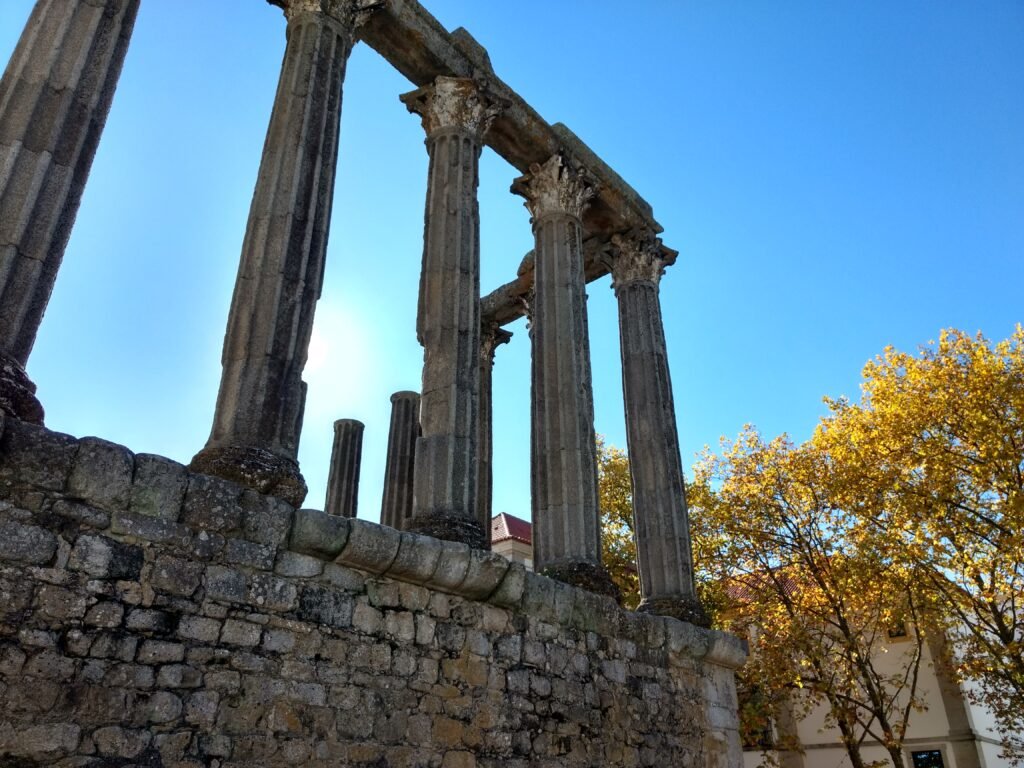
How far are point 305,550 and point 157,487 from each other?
4.01 ft

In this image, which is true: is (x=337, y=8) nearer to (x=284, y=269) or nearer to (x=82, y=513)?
(x=284, y=269)

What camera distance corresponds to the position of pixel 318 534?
20.3 ft

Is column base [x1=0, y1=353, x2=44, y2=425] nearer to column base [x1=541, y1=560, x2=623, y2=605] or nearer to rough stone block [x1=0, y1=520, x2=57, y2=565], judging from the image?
rough stone block [x1=0, y1=520, x2=57, y2=565]

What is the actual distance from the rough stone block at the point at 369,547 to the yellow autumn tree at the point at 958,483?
47.2 ft

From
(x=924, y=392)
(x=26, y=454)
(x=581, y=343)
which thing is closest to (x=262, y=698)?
(x=26, y=454)

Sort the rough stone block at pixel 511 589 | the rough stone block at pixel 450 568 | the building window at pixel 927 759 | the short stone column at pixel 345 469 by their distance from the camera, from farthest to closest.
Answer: the building window at pixel 927 759, the short stone column at pixel 345 469, the rough stone block at pixel 511 589, the rough stone block at pixel 450 568

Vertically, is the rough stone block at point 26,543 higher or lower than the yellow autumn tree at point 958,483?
lower

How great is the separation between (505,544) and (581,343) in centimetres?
1851

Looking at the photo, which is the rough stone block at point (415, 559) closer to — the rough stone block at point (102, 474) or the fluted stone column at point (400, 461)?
the rough stone block at point (102, 474)

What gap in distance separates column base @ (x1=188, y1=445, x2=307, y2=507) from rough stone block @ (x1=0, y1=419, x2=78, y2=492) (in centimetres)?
126

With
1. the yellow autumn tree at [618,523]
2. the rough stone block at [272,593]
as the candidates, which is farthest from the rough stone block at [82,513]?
the yellow autumn tree at [618,523]

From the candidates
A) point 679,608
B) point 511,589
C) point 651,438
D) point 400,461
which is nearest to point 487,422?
point 400,461

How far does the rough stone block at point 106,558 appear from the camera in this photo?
16.7 feet

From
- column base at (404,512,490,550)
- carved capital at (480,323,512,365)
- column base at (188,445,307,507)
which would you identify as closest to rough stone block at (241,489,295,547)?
column base at (188,445,307,507)
